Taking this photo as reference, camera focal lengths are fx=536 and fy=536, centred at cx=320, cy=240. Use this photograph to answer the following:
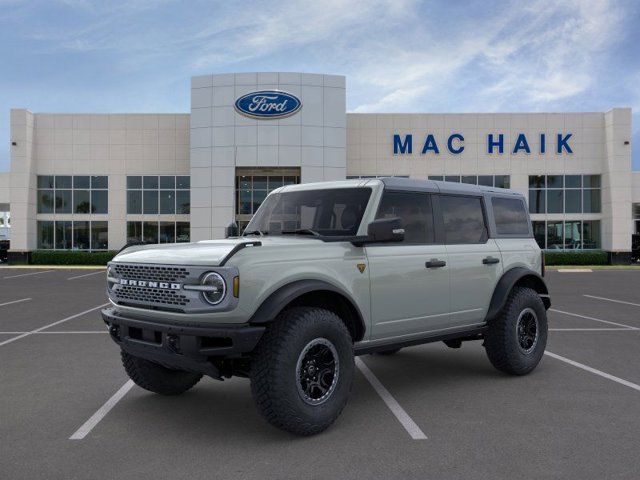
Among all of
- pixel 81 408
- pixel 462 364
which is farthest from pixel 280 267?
pixel 462 364

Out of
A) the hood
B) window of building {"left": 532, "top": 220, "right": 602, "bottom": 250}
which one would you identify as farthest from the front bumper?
window of building {"left": 532, "top": 220, "right": 602, "bottom": 250}

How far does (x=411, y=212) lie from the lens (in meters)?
5.36

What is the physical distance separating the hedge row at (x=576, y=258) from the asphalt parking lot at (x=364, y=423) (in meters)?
23.6

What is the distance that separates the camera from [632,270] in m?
27.0

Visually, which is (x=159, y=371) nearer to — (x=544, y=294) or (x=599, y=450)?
(x=599, y=450)

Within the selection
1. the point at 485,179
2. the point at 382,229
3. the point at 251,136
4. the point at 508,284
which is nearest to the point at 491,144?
the point at 485,179

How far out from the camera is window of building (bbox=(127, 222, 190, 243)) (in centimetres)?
3186

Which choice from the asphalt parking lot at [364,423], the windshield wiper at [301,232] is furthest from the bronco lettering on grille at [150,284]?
the windshield wiper at [301,232]

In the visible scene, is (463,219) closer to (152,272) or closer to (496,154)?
(152,272)

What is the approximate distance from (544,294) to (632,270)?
2414 cm

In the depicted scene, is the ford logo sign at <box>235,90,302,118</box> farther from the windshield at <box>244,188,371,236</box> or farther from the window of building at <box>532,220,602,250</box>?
the windshield at <box>244,188,371,236</box>

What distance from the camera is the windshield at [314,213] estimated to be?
16.6 ft

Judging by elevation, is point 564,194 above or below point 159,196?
above

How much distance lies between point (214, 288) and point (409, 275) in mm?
1978
